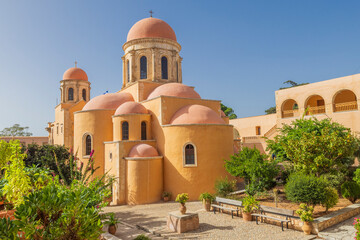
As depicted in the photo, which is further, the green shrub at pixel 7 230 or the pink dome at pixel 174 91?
the pink dome at pixel 174 91

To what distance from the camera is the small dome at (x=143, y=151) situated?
1496 centimetres

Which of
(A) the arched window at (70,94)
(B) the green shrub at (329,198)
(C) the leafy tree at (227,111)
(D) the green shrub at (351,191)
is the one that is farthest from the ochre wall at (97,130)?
(C) the leafy tree at (227,111)

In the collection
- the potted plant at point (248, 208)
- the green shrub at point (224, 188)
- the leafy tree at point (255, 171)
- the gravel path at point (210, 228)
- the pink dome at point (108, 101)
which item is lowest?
the gravel path at point (210, 228)

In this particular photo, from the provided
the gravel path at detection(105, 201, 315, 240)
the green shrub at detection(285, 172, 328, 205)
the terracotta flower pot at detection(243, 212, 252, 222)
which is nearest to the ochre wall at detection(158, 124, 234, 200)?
the gravel path at detection(105, 201, 315, 240)

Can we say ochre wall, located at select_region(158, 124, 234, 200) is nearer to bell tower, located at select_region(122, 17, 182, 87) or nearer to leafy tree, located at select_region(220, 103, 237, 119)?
bell tower, located at select_region(122, 17, 182, 87)

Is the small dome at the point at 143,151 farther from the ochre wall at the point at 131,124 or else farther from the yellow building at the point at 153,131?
the ochre wall at the point at 131,124

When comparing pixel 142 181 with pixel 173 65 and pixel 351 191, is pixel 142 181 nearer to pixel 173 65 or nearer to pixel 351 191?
pixel 173 65

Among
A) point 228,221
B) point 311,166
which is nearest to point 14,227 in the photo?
point 228,221

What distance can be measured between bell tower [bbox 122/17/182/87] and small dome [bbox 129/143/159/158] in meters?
6.43

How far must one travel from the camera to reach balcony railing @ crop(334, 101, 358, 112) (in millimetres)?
17781

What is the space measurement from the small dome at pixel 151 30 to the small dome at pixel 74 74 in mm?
10412

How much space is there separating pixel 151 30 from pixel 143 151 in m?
10.4

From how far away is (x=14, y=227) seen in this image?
317 centimetres

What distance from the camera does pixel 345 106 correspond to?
1912 centimetres
